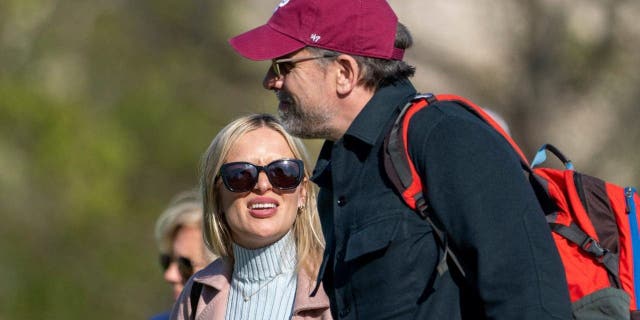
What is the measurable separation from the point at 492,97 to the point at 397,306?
567 cm

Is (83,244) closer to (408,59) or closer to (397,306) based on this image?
(408,59)

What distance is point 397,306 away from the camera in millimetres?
2930

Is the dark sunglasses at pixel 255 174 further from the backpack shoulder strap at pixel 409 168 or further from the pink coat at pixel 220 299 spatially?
the backpack shoulder strap at pixel 409 168

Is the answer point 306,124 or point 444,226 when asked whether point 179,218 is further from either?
point 444,226

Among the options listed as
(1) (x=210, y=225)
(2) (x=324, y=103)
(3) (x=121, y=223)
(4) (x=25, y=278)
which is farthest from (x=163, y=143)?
(2) (x=324, y=103)

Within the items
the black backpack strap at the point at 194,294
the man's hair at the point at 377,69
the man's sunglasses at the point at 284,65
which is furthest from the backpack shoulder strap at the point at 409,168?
the black backpack strap at the point at 194,294

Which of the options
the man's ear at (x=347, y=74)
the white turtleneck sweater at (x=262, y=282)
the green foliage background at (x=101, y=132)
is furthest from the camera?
the green foliage background at (x=101, y=132)

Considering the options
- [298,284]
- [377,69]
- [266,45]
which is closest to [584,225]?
[377,69]

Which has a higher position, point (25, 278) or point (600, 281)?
point (600, 281)

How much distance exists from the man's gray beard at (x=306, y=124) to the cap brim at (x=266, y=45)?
140 millimetres

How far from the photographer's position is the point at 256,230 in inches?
161

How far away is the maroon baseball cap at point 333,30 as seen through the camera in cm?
316

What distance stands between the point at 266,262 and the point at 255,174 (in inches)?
10.5

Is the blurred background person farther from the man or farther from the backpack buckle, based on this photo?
the backpack buckle
